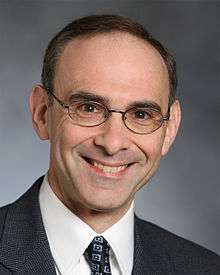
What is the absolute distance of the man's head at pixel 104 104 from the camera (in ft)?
10.3

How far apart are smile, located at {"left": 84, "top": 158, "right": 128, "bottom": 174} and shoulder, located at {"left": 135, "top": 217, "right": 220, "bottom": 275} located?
1.20ft

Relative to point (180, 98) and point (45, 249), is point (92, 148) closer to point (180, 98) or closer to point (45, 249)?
point (45, 249)

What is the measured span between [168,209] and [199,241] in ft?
0.85

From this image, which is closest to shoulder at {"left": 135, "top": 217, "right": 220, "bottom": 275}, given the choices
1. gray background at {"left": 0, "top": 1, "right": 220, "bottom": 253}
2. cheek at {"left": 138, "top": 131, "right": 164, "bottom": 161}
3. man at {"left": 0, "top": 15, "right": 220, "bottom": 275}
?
man at {"left": 0, "top": 15, "right": 220, "bottom": 275}

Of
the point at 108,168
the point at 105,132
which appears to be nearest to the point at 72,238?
the point at 108,168

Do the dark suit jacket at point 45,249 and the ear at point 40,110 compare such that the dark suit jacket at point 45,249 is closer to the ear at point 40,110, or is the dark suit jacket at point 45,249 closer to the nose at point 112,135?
the ear at point 40,110

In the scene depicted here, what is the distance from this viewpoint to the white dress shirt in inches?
126

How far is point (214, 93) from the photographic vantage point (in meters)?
5.25

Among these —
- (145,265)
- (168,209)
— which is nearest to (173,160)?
(168,209)

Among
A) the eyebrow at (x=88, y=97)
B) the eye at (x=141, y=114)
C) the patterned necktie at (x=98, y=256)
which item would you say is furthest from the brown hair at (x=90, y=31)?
the patterned necktie at (x=98, y=256)

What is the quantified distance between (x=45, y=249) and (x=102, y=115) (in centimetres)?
51

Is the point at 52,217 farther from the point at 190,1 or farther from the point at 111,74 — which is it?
the point at 190,1

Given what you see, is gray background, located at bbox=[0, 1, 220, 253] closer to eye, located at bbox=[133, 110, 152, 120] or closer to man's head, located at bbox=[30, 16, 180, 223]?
man's head, located at bbox=[30, 16, 180, 223]

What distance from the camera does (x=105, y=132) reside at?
3.12m
